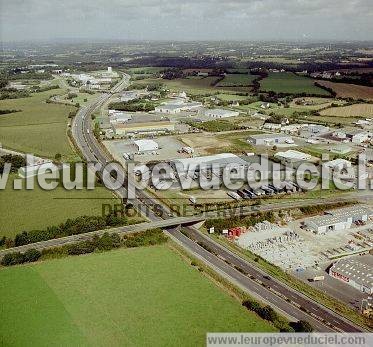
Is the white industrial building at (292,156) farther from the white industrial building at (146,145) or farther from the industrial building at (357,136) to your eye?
the white industrial building at (146,145)

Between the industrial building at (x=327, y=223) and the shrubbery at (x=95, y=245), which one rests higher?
the shrubbery at (x=95, y=245)

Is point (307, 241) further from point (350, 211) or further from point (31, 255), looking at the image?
point (31, 255)

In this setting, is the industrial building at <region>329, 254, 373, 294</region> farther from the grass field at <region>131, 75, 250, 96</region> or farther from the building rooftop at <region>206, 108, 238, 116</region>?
the grass field at <region>131, 75, 250, 96</region>

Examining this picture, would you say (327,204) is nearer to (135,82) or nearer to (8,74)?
(135,82)

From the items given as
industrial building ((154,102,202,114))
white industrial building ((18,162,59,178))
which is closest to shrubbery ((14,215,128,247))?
white industrial building ((18,162,59,178))

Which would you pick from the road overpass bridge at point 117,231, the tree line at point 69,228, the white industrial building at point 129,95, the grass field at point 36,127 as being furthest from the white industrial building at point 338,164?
the white industrial building at point 129,95

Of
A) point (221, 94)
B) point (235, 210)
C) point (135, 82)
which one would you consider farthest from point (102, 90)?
point (235, 210)
